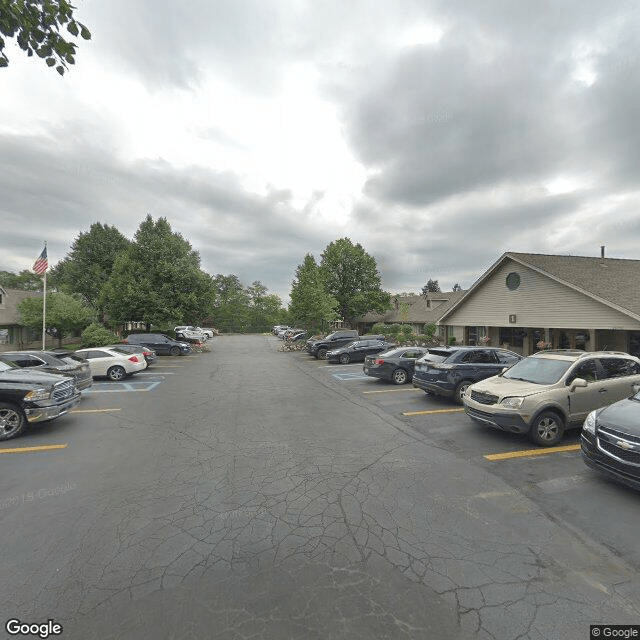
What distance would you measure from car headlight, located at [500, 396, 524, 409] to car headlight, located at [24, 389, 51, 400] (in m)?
9.01

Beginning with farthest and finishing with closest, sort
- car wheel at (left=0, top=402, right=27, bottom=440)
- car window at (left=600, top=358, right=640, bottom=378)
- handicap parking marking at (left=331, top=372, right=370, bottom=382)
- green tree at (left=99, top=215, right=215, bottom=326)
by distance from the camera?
green tree at (left=99, top=215, right=215, bottom=326) → handicap parking marking at (left=331, top=372, right=370, bottom=382) → car window at (left=600, top=358, right=640, bottom=378) → car wheel at (left=0, top=402, right=27, bottom=440)

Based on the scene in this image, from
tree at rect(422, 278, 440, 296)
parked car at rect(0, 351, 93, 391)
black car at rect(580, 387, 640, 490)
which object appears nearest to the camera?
black car at rect(580, 387, 640, 490)

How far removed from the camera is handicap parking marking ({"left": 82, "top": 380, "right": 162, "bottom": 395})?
40.3 ft

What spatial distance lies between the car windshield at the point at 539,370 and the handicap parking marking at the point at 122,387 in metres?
11.7

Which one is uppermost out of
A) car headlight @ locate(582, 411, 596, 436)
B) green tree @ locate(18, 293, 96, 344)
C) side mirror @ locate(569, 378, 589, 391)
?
green tree @ locate(18, 293, 96, 344)

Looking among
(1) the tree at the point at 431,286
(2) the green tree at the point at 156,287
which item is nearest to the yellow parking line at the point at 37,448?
(2) the green tree at the point at 156,287

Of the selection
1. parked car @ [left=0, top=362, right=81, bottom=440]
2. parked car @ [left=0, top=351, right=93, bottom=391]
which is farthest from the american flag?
parked car @ [left=0, top=362, right=81, bottom=440]

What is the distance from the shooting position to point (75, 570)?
124 inches

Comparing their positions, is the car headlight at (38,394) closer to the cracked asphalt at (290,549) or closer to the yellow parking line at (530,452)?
the cracked asphalt at (290,549)

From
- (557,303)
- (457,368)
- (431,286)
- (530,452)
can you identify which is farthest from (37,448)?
(431,286)

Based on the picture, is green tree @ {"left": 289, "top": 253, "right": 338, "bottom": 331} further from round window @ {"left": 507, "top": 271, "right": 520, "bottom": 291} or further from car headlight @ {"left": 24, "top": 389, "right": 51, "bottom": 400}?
car headlight @ {"left": 24, "top": 389, "right": 51, "bottom": 400}

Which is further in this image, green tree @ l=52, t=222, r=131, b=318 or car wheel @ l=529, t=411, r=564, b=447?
green tree @ l=52, t=222, r=131, b=318

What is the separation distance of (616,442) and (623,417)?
1.59 feet

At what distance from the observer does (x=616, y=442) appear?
455 cm
